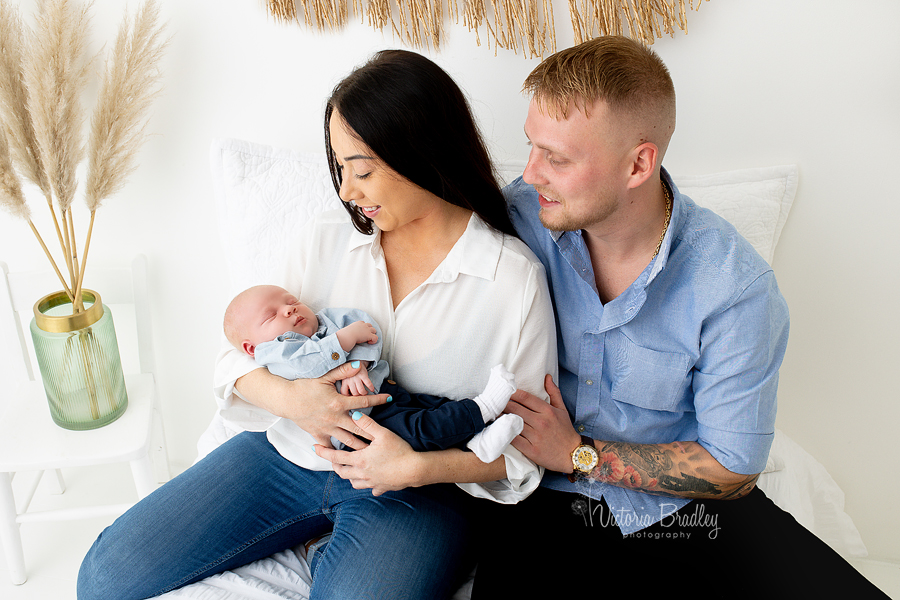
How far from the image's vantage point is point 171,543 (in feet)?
4.28

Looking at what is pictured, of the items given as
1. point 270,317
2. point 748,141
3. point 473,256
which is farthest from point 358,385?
point 748,141

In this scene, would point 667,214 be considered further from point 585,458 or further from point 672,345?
point 585,458

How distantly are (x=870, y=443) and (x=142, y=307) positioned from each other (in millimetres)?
2423

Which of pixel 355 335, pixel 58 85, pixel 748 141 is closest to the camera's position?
pixel 355 335

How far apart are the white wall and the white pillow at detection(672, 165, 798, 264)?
60 mm

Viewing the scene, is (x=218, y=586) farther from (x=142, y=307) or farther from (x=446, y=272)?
(x=142, y=307)

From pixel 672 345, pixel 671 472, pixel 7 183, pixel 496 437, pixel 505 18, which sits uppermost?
pixel 505 18

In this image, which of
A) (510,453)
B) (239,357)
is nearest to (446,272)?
(510,453)

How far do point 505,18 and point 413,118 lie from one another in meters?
0.58

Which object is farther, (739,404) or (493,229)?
(493,229)

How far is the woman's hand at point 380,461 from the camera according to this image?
1.23 m

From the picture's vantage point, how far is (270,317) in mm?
1314

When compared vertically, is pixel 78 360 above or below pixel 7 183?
below

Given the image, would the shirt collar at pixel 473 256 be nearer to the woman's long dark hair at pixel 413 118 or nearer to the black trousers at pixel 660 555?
the woman's long dark hair at pixel 413 118
